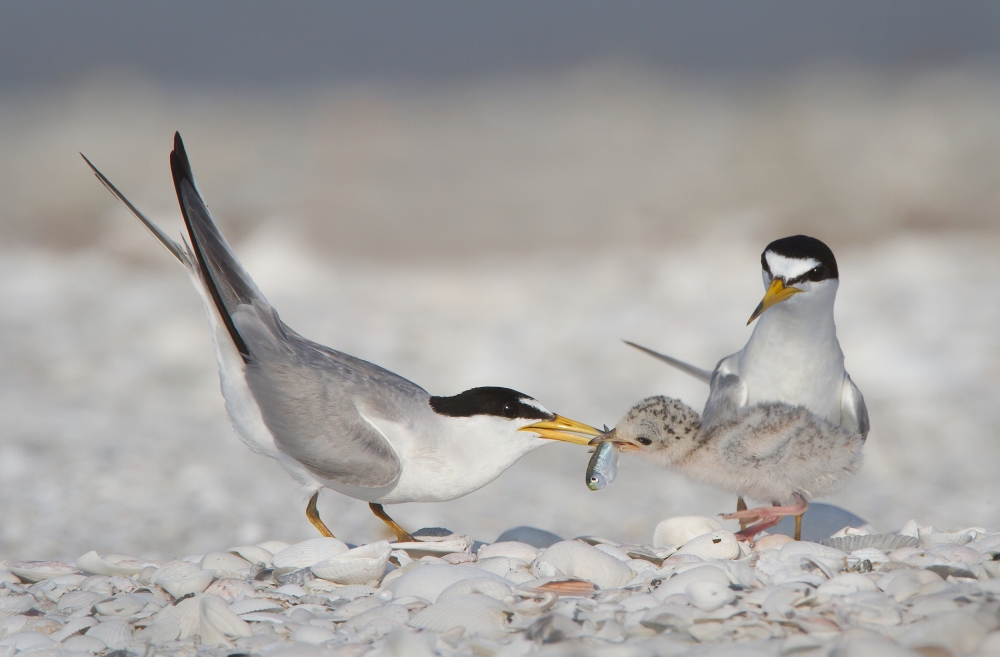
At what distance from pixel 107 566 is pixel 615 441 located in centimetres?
194

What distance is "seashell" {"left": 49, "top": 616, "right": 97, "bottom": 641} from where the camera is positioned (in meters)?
2.83

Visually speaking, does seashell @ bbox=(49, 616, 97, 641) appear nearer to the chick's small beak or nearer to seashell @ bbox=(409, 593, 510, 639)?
seashell @ bbox=(409, 593, 510, 639)

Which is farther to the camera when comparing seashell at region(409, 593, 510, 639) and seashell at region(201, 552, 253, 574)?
seashell at region(201, 552, 253, 574)

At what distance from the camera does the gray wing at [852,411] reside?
4.12 meters

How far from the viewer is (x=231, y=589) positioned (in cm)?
310

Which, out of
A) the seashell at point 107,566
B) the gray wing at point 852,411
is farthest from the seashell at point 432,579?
the gray wing at point 852,411

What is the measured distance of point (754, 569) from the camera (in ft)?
10.1

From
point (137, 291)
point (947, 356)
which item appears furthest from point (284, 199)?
point (947, 356)

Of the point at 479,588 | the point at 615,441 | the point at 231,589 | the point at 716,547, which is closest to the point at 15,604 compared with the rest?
the point at 231,589

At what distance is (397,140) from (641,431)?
12.3 metres

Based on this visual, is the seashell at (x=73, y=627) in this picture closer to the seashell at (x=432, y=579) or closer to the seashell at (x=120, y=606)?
the seashell at (x=120, y=606)

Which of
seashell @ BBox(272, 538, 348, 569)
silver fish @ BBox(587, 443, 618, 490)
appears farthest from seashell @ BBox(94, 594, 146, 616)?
silver fish @ BBox(587, 443, 618, 490)

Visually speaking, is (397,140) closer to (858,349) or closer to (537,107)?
(537,107)

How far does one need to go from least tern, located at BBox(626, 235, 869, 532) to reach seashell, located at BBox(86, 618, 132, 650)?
7.44 feet
